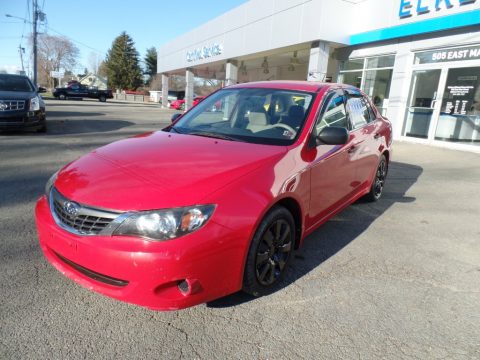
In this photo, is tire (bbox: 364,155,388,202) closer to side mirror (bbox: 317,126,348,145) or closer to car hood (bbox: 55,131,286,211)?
side mirror (bbox: 317,126,348,145)

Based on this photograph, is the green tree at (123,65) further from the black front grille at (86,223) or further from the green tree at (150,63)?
the black front grille at (86,223)

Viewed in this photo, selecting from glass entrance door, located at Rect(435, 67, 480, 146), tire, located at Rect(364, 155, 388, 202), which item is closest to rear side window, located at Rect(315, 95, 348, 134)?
tire, located at Rect(364, 155, 388, 202)

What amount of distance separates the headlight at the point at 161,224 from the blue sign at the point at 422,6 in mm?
11451

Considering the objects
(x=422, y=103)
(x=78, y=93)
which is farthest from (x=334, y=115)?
(x=78, y=93)

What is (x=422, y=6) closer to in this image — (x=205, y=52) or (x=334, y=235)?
(x=334, y=235)

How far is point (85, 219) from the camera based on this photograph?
2.17 metres

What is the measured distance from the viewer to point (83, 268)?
2.23m

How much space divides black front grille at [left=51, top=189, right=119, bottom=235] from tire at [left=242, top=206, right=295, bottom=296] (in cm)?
95

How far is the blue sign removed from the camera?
10219 millimetres

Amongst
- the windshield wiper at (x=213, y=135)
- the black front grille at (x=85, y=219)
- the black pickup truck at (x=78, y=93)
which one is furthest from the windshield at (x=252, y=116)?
the black pickup truck at (x=78, y=93)

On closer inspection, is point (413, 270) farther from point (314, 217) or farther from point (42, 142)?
point (42, 142)

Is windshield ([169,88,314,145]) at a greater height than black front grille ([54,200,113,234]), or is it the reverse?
windshield ([169,88,314,145])

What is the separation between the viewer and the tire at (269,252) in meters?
2.42

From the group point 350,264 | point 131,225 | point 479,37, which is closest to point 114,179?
point 131,225
